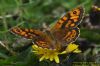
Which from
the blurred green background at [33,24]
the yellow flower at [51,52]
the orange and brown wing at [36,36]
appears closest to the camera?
the orange and brown wing at [36,36]

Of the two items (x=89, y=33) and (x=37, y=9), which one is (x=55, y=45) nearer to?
(x=89, y=33)

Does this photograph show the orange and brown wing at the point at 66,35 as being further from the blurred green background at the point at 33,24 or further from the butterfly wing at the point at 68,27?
the blurred green background at the point at 33,24

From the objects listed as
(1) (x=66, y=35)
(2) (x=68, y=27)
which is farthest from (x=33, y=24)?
(1) (x=66, y=35)

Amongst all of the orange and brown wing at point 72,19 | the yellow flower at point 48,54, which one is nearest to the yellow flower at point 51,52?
the yellow flower at point 48,54

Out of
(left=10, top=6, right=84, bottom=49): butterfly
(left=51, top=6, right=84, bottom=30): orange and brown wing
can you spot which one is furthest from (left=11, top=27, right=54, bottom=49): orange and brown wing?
(left=51, top=6, right=84, bottom=30): orange and brown wing

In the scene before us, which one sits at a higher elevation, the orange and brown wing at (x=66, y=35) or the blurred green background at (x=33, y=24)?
the orange and brown wing at (x=66, y=35)

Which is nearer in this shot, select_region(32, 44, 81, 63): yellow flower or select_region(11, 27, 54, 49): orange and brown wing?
select_region(11, 27, 54, 49): orange and brown wing

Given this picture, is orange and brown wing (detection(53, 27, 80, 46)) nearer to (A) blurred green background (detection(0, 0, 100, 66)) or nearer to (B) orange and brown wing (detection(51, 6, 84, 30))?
(B) orange and brown wing (detection(51, 6, 84, 30))

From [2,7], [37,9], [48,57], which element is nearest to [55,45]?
[48,57]
